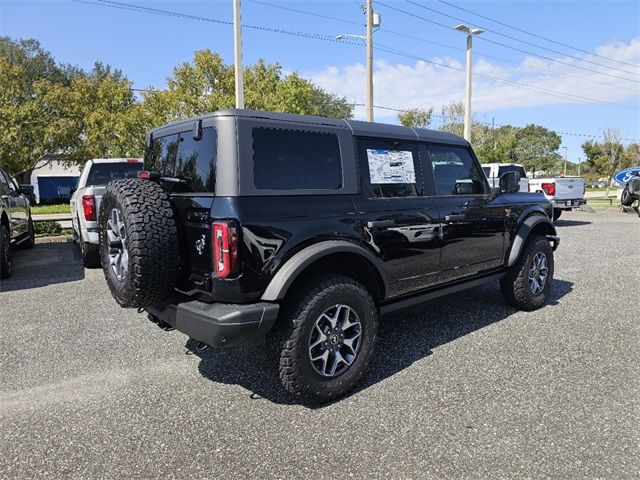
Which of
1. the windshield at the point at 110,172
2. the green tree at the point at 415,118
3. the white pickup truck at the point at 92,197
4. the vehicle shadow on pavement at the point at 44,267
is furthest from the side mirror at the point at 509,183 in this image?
the green tree at the point at 415,118

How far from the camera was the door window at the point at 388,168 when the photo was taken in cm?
357

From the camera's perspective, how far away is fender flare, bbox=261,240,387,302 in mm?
2838

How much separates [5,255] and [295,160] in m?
6.08

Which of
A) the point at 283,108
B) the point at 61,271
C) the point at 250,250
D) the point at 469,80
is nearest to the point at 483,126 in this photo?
the point at 469,80

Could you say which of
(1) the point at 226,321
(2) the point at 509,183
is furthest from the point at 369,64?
(1) the point at 226,321

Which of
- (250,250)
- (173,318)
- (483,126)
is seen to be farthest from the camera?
(483,126)

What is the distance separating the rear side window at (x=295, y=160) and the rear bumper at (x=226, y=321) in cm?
78

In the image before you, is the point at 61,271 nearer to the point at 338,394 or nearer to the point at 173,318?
the point at 173,318

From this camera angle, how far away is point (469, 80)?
1950cm

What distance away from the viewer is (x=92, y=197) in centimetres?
652

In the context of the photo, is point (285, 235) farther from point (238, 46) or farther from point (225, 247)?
point (238, 46)

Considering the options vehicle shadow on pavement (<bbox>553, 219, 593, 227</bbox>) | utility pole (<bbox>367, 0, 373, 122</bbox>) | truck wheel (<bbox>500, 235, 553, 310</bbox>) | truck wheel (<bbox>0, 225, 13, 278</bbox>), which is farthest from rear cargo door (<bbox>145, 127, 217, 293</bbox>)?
vehicle shadow on pavement (<bbox>553, 219, 593, 227</bbox>)

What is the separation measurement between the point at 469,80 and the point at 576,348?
58.3ft

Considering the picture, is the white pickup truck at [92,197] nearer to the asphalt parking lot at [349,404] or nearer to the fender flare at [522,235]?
the asphalt parking lot at [349,404]
